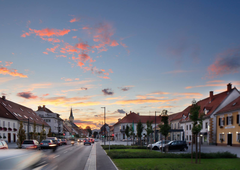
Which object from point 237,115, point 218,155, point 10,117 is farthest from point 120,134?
Answer: point 218,155

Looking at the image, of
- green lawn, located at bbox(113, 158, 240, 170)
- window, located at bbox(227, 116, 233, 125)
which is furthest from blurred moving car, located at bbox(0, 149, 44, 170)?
window, located at bbox(227, 116, 233, 125)

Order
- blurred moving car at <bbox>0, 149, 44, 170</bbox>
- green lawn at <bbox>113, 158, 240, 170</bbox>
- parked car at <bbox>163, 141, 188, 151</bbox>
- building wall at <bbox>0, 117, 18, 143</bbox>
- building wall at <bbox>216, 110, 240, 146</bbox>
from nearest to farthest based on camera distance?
1. blurred moving car at <bbox>0, 149, 44, 170</bbox>
2. green lawn at <bbox>113, 158, 240, 170</bbox>
3. parked car at <bbox>163, 141, 188, 151</bbox>
4. building wall at <bbox>216, 110, 240, 146</bbox>
5. building wall at <bbox>0, 117, 18, 143</bbox>

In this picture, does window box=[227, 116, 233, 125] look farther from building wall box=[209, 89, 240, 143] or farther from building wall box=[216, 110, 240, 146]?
building wall box=[209, 89, 240, 143]

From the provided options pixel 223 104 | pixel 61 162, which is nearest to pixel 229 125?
pixel 223 104

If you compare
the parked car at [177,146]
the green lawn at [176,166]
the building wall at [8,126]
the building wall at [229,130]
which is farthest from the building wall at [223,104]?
the building wall at [8,126]

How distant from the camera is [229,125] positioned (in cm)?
4725

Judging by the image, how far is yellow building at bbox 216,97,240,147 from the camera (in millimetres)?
44469

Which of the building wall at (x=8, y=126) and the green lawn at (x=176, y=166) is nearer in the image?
the green lawn at (x=176, y=166)

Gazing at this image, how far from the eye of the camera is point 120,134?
394ft

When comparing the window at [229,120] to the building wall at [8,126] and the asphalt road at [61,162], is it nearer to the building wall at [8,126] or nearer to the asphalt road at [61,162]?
the asphalt road at [61,162]

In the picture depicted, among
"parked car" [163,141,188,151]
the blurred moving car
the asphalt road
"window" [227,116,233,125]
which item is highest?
the blurred moving car

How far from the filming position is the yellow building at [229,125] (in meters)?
44.5

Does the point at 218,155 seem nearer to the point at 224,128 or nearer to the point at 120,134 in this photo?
the point at 224,128

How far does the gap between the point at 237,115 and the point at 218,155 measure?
24527 mm
